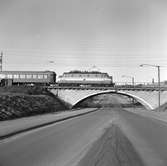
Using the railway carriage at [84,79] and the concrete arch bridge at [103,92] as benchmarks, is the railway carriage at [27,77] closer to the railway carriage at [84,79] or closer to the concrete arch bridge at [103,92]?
the concrete arch bridge at [103,92]

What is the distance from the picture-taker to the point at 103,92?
68.2 meters

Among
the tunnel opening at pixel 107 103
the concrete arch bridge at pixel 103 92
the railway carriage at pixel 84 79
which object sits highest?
the railway carriage at pixel 84 79

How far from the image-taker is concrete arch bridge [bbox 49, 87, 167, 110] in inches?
2584

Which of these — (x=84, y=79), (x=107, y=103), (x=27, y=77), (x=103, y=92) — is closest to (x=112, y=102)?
(x=107, y=103)

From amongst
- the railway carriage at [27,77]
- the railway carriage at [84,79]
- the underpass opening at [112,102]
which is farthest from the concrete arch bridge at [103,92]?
the railway carriage at [27,77]

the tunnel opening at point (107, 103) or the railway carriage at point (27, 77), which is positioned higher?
the railway carriage at point (27, 77)

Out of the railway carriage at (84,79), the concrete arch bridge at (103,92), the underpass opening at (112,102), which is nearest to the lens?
the concrete arch bridge at (103,92)

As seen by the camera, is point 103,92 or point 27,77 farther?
point 103,92

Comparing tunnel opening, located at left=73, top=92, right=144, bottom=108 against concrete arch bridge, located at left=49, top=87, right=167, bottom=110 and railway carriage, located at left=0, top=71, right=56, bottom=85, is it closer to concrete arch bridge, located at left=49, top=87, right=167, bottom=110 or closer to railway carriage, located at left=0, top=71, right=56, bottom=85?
concrete arch bridge, located at left=49, top=87, right=167, bottom=110

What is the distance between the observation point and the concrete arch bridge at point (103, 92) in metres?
65.6

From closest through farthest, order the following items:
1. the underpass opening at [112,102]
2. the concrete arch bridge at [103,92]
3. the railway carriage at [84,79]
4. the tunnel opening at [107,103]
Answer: the concrete arch bridge at [103,92] → the underpass opening at [112,102] → the railway carriage at [84,79] → the tunnel opening at [107,103]

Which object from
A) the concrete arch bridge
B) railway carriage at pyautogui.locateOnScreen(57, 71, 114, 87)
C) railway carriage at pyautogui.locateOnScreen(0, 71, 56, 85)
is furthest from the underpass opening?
railway carriage at pyautogui.locateOnScreen(0, 71, 56, 85)

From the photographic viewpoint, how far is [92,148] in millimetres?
8875

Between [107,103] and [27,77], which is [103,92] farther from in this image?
[107,103]
